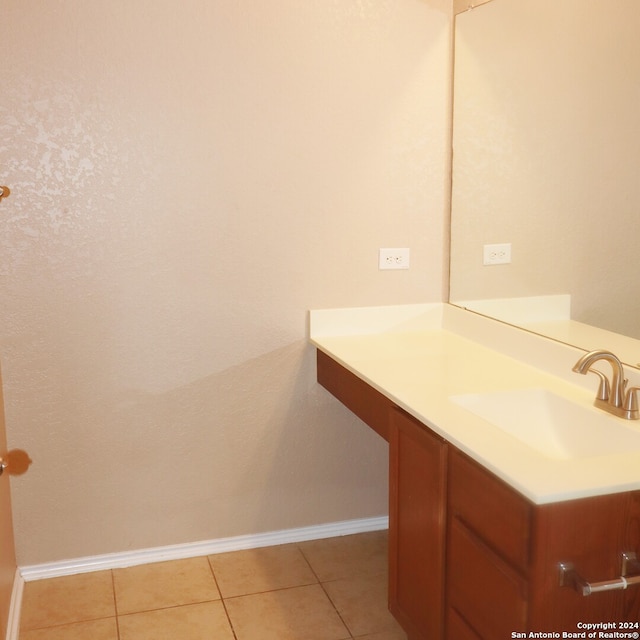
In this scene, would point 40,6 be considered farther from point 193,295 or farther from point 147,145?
point 193,295

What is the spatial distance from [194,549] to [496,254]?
1.57 meters

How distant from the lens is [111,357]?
2588 millimetres

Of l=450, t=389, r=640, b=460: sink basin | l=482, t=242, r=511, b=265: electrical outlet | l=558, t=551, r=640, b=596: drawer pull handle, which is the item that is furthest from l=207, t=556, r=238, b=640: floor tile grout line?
l=482, t=242, r=511, b=265: electrical outlet

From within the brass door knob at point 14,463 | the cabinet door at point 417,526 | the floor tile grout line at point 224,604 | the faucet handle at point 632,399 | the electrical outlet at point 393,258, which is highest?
the electrical outlet at point 393,258

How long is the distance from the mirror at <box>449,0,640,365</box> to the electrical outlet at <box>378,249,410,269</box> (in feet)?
0.63

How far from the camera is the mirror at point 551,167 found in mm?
1964

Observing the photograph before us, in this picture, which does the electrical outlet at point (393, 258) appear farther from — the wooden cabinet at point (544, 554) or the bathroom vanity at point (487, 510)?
the wooden cabinet at point (544, 554)

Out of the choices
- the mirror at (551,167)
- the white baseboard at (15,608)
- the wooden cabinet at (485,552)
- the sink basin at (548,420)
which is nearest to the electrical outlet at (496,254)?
the mirror at (551,167)

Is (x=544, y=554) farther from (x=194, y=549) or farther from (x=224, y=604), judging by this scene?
(x=194, y=549)

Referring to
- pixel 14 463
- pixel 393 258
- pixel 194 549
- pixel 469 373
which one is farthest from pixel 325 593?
pixel 14 463

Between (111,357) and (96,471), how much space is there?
0.42 meters

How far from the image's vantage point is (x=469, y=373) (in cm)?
225

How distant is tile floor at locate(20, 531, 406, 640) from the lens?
7.70 feet

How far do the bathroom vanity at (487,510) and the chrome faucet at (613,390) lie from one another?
5 centimetres
